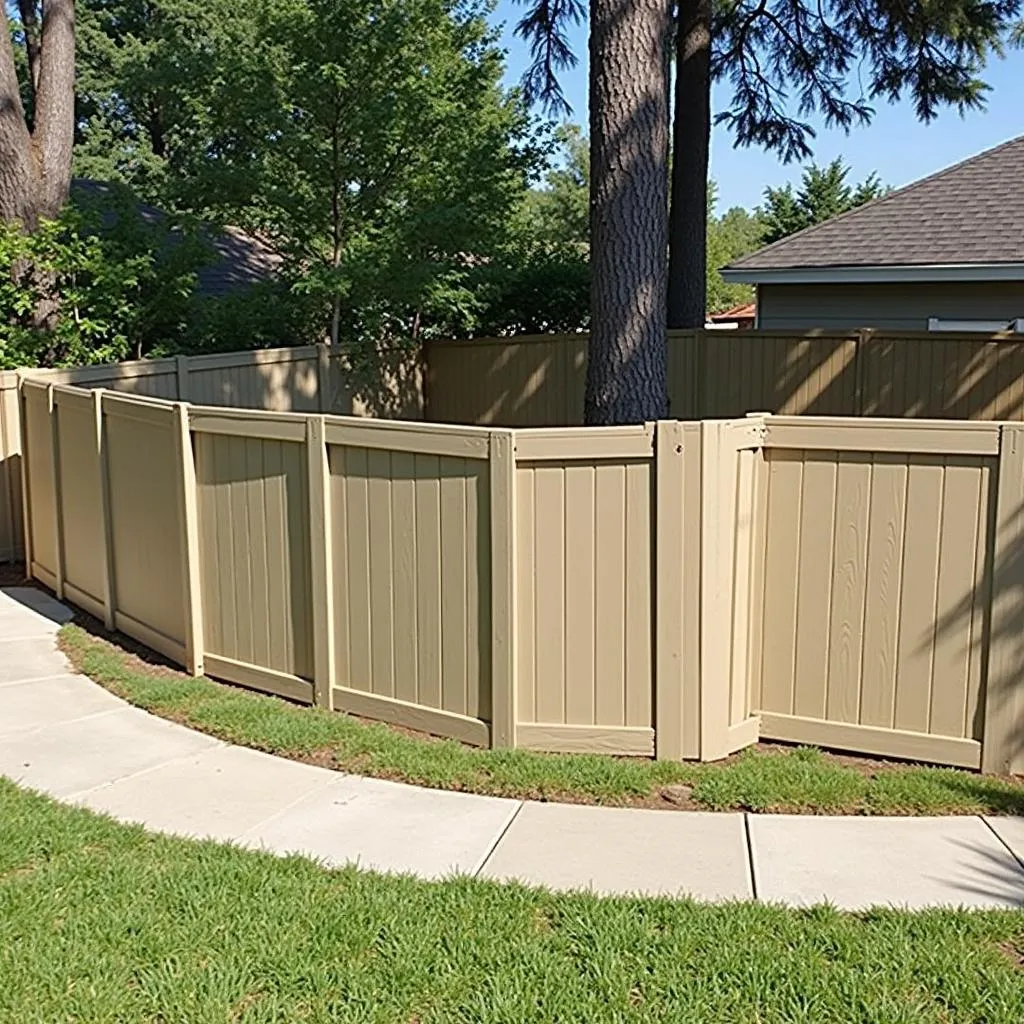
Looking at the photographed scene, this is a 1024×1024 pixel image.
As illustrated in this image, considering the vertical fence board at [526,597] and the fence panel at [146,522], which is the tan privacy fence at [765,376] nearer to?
the fence panel at [146,522]

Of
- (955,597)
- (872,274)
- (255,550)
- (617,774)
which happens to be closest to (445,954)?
(617,774)

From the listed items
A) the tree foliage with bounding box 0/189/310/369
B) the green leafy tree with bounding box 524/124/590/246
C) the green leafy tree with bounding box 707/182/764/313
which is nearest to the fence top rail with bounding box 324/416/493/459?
the tree foliage with bounding box 0/189/310/369

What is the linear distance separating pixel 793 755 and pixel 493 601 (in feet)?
4.92

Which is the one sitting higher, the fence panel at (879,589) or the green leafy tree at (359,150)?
the green leafy tree at (359,150)

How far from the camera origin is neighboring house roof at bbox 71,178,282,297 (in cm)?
1530

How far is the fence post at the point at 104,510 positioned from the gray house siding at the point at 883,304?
8.44 metres

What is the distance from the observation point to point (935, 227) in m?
13.2

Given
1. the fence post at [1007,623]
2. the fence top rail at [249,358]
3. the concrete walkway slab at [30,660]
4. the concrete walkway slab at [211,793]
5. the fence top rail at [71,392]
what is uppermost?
the fence top rail at [249,358]

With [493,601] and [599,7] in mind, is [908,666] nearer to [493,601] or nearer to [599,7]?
[493,601]

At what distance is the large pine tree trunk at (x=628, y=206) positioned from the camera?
6.16 meters

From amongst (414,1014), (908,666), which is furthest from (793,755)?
(414,1014)

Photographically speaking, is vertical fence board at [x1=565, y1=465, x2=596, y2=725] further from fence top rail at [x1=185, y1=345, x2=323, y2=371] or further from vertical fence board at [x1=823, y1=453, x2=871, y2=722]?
fence top rail at [x1=185, y1=345, x2=323, y2=371]

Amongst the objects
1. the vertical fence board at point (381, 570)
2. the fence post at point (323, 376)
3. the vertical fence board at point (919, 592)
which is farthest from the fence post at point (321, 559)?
the fence post at point (323, 376)

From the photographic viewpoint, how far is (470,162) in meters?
12.8
